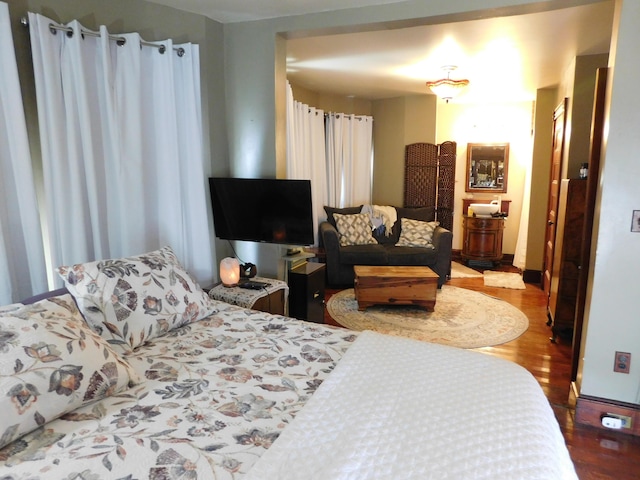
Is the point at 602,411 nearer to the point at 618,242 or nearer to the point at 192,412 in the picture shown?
the point at 618,242

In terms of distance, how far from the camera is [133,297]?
5.59 ft

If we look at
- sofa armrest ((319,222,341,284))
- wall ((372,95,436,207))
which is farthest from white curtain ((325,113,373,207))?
sofa armrest ((319,222,341,284))

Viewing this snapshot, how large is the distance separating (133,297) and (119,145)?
1.03 meters

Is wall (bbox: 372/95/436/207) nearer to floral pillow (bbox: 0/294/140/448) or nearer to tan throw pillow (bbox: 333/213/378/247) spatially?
tan throw pillow (bbox: 333/213/378/247)

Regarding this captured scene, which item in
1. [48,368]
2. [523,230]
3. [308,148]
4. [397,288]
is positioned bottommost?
[397,288]

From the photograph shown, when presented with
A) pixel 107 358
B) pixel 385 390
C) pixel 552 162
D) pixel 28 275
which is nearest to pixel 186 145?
pixel 28 275

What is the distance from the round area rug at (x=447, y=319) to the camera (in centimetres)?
335

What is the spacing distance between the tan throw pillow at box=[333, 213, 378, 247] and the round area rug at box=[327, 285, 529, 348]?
0.83m

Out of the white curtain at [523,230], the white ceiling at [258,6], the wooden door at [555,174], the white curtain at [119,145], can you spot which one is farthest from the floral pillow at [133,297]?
the white curtain at [523,230]

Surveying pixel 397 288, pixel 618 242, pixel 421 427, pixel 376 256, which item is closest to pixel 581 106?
pixel 618 242

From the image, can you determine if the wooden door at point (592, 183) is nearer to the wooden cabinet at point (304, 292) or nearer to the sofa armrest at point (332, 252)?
the wooden cabinet at point (304, 292)

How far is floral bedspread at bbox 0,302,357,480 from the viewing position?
0.98 m

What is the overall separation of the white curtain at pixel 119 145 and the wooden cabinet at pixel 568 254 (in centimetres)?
284

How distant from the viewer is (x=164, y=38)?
2508 mm
